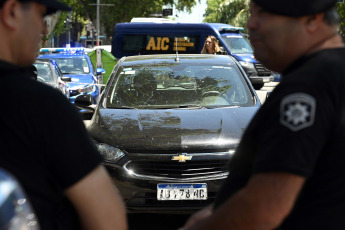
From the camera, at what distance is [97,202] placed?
222 cm

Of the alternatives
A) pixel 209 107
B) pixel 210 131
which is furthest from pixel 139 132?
pixel 209 107

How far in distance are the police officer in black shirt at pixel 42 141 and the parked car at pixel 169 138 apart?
4.10m

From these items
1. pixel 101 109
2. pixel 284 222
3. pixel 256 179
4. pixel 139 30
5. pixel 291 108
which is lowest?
pixel 139 30

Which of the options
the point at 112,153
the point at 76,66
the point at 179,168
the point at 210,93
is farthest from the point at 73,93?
the point at 179,168

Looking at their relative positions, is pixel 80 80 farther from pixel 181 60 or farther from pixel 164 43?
pixel 181 60

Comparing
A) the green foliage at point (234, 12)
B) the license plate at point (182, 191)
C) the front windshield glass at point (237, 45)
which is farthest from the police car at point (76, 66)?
the green foliage at point (234, 12)

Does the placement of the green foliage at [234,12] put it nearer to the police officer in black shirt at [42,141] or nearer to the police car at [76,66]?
the police car at [76,66]

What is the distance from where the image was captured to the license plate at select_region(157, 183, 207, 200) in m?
6.32

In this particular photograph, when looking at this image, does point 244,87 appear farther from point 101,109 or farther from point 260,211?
point 260,211

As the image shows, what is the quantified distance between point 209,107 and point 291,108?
5.48 m

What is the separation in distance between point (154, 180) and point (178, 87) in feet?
5.79

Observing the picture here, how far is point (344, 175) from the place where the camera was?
2.08 m

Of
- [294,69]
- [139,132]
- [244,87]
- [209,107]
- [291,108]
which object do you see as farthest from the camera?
[244,87]

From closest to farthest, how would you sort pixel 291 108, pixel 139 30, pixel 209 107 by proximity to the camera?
pixel 291 108 < pixel 209 107 < pixel 139 30
